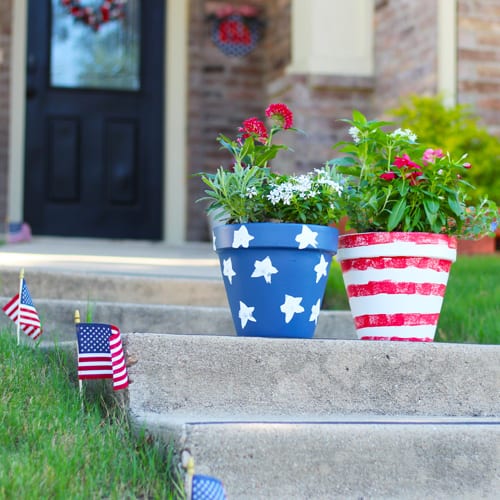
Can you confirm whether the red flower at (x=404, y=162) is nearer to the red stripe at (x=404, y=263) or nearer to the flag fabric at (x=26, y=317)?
the red stripe at (x=404, y=263)

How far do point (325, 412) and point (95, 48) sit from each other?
18.2 ft

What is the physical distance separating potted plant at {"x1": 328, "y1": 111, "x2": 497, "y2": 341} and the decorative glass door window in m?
4.75

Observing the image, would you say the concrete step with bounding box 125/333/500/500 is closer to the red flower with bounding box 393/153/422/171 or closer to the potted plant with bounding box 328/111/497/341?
the potted plant with bounding box 328/111/497/341

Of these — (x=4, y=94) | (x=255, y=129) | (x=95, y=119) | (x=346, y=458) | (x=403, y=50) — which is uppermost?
(x=403, y=50)

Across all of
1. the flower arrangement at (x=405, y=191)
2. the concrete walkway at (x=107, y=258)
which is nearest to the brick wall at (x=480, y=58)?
the concrete walkway at (x=107, y=258)

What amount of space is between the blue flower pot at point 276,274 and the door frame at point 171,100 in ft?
15.8

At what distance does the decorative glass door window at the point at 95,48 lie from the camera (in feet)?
23.4

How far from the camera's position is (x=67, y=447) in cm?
194

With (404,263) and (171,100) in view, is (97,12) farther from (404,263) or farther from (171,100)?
(404,263)

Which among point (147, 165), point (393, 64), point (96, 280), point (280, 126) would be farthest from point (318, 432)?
point (147, 165)

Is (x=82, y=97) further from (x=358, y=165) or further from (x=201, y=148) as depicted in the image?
(x=358, y=165)

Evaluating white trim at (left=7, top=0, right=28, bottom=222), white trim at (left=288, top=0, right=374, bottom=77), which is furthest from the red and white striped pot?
white trim at (left=7, top=0, right=28, bottom=222)

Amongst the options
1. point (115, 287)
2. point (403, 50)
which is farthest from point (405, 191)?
point (403, 50)

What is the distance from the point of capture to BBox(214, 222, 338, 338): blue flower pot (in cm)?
240
